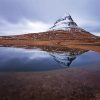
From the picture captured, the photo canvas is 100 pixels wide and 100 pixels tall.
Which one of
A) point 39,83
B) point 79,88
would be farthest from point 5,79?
point 79,88

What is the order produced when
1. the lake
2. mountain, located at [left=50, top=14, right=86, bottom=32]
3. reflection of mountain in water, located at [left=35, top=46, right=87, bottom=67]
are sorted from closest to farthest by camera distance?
the lake
reflection of mountain in water, located at [left=35, top=46, right=87, bottom=67]
mountain, located at [left=50, top=14, right=86, bottom=32]

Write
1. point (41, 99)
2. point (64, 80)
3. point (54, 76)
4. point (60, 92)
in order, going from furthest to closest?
point (54, 76)
point (64, 80)
point (60, 92)
point (41, 99)

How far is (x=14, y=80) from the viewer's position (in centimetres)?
1439

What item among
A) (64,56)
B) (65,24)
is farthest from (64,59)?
(65,24)

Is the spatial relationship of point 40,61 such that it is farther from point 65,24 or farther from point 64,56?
point 65,24

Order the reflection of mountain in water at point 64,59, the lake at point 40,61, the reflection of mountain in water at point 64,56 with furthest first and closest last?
the reflection of mountain in water at point 64,56 → the reflection of mountain in water at point 64,59 → the lake at point 40,61

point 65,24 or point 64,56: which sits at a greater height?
point 65,24

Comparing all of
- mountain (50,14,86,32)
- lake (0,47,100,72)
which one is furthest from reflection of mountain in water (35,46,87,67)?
mountain (50,14,86,32)

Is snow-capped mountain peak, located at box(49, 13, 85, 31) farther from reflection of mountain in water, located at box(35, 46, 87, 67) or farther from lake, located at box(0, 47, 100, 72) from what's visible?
lake, located at box(0, 47, 100, 72)

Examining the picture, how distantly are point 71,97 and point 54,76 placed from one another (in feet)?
16.6

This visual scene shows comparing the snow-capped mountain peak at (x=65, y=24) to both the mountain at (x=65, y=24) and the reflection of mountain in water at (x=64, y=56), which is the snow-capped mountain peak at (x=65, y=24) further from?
the reflection of mountain in water at (x=64, y=56)

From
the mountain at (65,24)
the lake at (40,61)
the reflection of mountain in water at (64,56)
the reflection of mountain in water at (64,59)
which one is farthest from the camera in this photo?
the mountain at (65,24)

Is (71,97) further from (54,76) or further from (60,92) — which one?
(54,76)

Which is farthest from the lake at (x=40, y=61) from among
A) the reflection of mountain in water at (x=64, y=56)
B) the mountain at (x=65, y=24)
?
the mountain at (x=65, y=24)
